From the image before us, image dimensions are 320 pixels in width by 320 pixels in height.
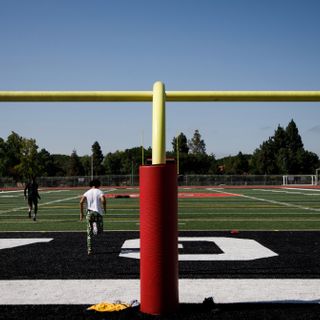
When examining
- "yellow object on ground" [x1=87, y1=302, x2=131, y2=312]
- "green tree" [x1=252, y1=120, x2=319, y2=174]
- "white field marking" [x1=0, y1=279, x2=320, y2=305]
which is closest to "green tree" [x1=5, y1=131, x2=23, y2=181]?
"green tree" [x1=252, y1=120, x2=319, y2=174]

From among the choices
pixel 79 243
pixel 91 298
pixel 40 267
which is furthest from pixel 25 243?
pixel 91 298

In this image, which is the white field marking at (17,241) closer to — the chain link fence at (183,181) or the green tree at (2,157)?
the chain link fence at (183,181)

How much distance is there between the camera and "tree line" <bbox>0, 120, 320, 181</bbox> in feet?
267

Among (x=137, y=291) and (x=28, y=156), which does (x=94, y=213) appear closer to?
(x=137, y=291)

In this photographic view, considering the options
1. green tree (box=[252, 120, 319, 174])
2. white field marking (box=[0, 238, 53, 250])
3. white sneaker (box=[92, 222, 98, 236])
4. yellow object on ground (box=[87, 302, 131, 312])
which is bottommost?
white field marking (box=[0, 238, 53, 250])

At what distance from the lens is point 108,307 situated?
430cm

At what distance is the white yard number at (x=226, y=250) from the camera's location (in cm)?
721

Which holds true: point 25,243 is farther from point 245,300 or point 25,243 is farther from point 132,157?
point 132,157

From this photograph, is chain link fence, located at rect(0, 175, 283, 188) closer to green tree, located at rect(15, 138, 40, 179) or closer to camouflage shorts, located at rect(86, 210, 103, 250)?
green tree, located at rect(15, 138, 40, 179)

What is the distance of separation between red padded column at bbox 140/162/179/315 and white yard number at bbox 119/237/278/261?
3.07 metres

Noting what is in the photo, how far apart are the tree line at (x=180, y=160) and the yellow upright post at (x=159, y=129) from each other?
75515mm

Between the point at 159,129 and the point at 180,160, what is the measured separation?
297ft

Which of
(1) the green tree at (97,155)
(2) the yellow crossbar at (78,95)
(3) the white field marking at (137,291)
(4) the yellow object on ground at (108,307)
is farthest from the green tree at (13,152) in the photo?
(4) the yellow object on ground at (108,307)

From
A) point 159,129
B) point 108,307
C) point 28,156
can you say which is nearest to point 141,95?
A: point 159,129
